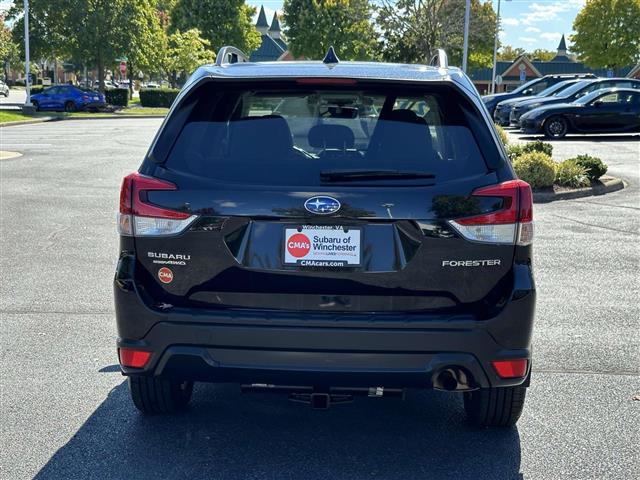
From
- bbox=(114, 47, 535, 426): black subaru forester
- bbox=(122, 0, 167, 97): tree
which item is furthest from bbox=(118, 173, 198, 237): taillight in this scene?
bbox=(122, 0, 167, 97): tree

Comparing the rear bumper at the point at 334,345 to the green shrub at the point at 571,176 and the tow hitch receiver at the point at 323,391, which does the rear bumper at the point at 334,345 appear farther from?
the green shrub at the point at 571,176

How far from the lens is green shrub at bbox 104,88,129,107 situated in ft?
159

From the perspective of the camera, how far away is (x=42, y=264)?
805 cm

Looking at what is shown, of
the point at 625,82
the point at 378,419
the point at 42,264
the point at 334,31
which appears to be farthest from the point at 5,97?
the point at 378,419

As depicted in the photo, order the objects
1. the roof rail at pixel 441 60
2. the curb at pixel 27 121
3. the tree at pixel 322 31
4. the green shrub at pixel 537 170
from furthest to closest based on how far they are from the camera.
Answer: the tree at pixel 322 31, the curb at pixel 27 121, the green shrub at pixel 537 170, the roof rail at pixel 441 60

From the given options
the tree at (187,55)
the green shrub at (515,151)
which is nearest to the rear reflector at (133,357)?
the green shrub at (515,151)

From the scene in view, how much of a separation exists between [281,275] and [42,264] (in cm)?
528

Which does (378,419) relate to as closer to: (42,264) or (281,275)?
(281,275)

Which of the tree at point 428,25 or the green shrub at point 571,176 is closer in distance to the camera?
the green shrub at point 571,176

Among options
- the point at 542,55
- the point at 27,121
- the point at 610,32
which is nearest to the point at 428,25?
the point at 27,121

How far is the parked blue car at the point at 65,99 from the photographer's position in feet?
137

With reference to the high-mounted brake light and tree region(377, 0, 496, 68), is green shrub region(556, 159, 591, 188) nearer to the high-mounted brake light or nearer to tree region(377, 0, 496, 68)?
the high-mounted brake light

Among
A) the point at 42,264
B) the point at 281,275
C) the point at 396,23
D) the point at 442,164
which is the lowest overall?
the point at 42,264

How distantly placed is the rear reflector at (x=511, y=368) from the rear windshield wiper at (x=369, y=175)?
88cm
